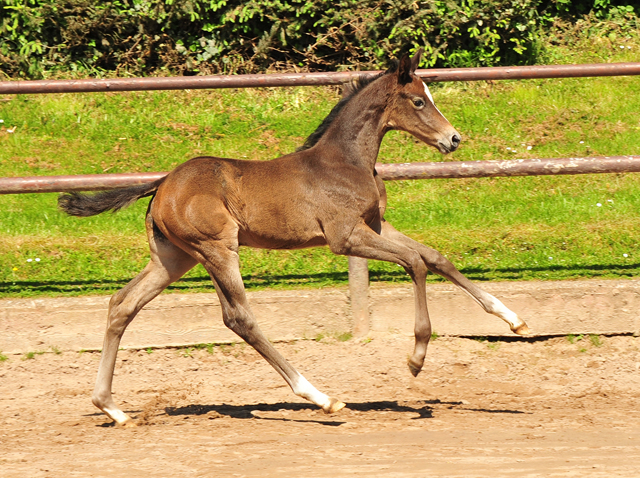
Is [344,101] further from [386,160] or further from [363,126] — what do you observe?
[386,160]

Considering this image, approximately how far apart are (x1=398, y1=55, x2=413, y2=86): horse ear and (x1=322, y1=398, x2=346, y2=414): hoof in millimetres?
2060

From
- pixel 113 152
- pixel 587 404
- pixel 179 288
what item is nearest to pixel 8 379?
pixel 179 288

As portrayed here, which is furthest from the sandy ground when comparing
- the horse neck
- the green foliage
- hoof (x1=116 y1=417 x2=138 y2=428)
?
the green foliage

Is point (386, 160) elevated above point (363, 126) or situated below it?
below

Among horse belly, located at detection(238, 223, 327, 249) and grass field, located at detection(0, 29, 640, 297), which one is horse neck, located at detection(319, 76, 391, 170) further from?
grass field, located at detection(0, 29, 640, 297)

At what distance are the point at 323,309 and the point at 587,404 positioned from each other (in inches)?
77.3

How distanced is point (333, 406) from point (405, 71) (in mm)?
2152

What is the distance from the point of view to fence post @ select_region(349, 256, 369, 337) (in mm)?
5715

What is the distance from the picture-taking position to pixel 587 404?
4.87m

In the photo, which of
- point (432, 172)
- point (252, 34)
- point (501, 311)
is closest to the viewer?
point (501, 311)

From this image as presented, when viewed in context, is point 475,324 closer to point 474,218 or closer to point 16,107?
point 474,218

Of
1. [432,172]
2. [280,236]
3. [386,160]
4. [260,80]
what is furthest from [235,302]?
[386,160]

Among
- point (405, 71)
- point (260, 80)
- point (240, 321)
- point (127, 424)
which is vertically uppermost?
point (405, 71)

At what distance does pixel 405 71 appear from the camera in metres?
4.96
